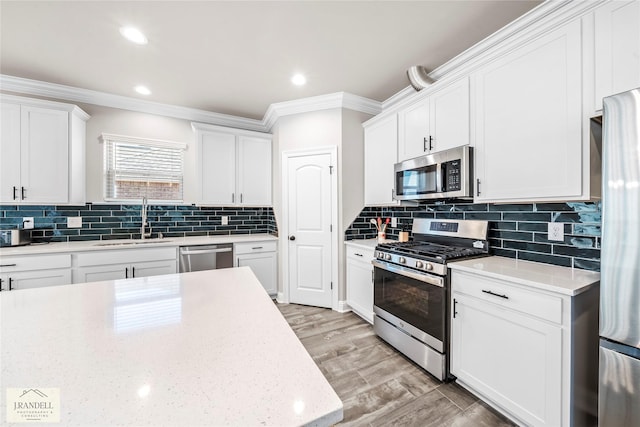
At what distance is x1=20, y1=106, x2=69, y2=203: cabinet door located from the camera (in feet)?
8.57

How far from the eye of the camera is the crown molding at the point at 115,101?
2.77 meters

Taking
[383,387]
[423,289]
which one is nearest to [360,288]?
[423,289]

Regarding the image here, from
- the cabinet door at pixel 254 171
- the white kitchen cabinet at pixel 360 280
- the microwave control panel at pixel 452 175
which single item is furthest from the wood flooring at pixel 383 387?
the cabinet door at pixel 254 171

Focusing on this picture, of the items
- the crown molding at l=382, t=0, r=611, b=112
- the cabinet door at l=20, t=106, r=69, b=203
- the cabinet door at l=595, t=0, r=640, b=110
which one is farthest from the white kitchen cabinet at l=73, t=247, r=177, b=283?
the cabinet door at l=595, t=0, r=640, b=110

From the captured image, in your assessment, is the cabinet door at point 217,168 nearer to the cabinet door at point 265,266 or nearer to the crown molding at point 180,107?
the crown molding at point 180,107

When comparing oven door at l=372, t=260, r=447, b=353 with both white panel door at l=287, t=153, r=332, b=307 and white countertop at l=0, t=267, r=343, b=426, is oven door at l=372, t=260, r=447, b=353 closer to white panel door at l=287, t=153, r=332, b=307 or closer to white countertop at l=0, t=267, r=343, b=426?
white panel door at l=287, t=153, r=332, b=307

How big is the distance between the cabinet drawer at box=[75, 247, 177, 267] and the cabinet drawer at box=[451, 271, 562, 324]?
2955mm

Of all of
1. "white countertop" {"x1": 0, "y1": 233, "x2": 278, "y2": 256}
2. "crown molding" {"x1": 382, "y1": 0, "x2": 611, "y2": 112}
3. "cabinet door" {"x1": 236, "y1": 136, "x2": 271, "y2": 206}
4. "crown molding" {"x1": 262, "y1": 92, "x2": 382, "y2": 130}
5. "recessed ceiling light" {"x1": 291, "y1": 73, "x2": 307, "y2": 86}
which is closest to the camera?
"crown molding" {"x1": 382, "y1": 0, "x2": 611, "y2": 112}

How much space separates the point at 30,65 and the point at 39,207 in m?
1.46

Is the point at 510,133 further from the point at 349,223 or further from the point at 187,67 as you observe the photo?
the point at 187,67

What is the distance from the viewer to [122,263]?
2.78 m

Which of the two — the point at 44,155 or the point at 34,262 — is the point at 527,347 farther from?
the point at 44,155

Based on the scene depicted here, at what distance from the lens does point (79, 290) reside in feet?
4.04

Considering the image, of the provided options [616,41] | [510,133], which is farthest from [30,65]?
[616,41]
